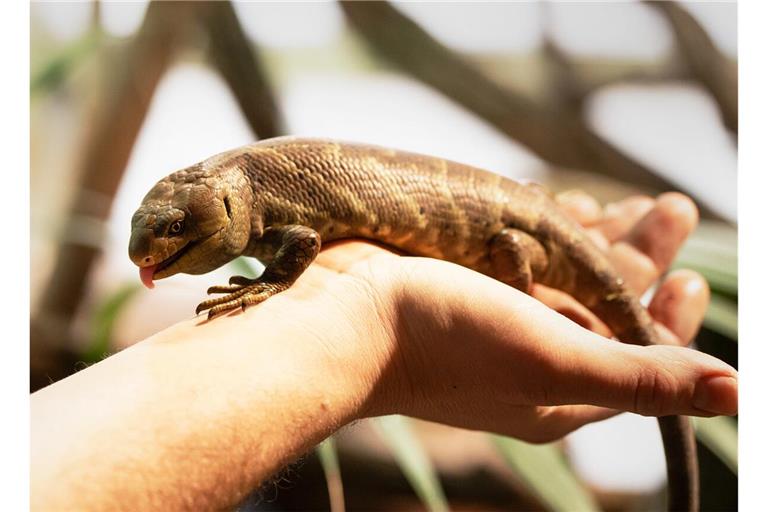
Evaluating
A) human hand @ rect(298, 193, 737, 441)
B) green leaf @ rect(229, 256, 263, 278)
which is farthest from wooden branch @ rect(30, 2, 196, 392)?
human hand @ rect(298, 193, 737, 441)

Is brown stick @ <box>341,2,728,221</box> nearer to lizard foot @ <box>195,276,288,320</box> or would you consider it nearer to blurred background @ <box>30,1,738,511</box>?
blurred background @ <box>30,1,738,511</box>

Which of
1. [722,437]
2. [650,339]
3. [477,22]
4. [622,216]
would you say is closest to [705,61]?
[622,216]

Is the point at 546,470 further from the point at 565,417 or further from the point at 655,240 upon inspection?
the point at 655,240

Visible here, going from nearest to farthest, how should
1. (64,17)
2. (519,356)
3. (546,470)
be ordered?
(519,356), (64,17), (546,470)

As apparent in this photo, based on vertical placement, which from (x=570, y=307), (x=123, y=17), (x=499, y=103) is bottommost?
(x=570, y=307)

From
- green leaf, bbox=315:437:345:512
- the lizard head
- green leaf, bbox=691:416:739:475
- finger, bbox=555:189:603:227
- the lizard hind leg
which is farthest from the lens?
green leaf, bbox=315:437:345:512

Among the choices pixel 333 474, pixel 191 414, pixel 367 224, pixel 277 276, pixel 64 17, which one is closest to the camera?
pixel 191 414

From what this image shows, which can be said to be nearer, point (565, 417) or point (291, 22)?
point (565, 417)
